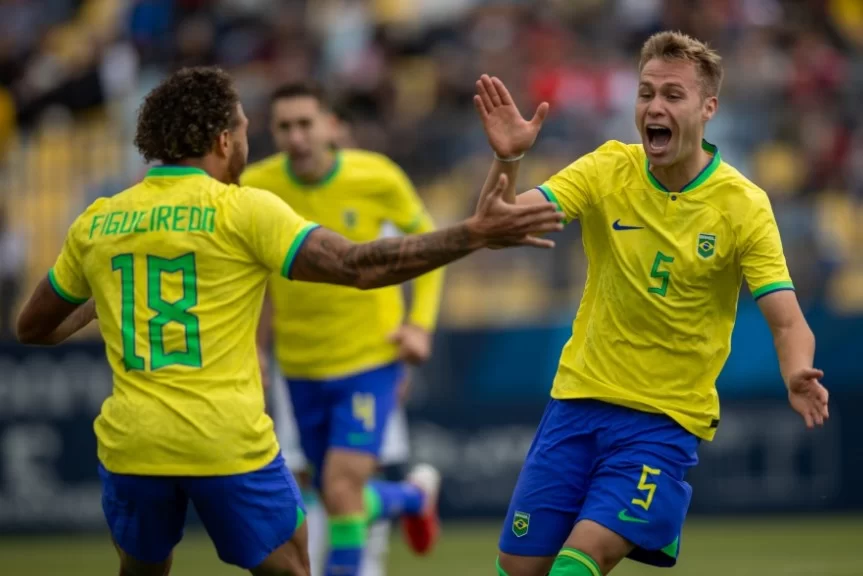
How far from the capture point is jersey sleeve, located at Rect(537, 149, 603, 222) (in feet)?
19.9

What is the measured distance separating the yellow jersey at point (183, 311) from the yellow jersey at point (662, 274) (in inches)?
49.5

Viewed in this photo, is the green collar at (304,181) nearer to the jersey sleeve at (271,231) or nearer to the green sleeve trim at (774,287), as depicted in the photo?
the jersey sleeve at (271,231)

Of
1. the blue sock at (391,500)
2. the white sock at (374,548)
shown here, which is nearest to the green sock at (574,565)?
the blue sock at (391,500)

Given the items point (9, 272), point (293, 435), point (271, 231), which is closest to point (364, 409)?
point (293, 435)

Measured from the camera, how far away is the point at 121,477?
226 inches

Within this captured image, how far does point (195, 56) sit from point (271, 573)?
11609 millimetres

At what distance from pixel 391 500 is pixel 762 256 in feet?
14.8

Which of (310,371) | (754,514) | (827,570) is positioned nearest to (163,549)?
(310,371)

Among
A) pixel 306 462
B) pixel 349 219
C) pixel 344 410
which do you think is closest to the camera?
pixel 344 410

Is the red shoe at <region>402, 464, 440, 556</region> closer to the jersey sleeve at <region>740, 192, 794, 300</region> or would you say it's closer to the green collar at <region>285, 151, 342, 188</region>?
the green collar at <region>285, 151, 342, 188</region>

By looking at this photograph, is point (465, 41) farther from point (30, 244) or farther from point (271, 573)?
point (271, 573)

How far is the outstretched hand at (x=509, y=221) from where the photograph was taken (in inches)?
205

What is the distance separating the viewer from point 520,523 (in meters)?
6.13

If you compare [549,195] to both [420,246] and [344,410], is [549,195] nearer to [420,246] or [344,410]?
[420,246]
